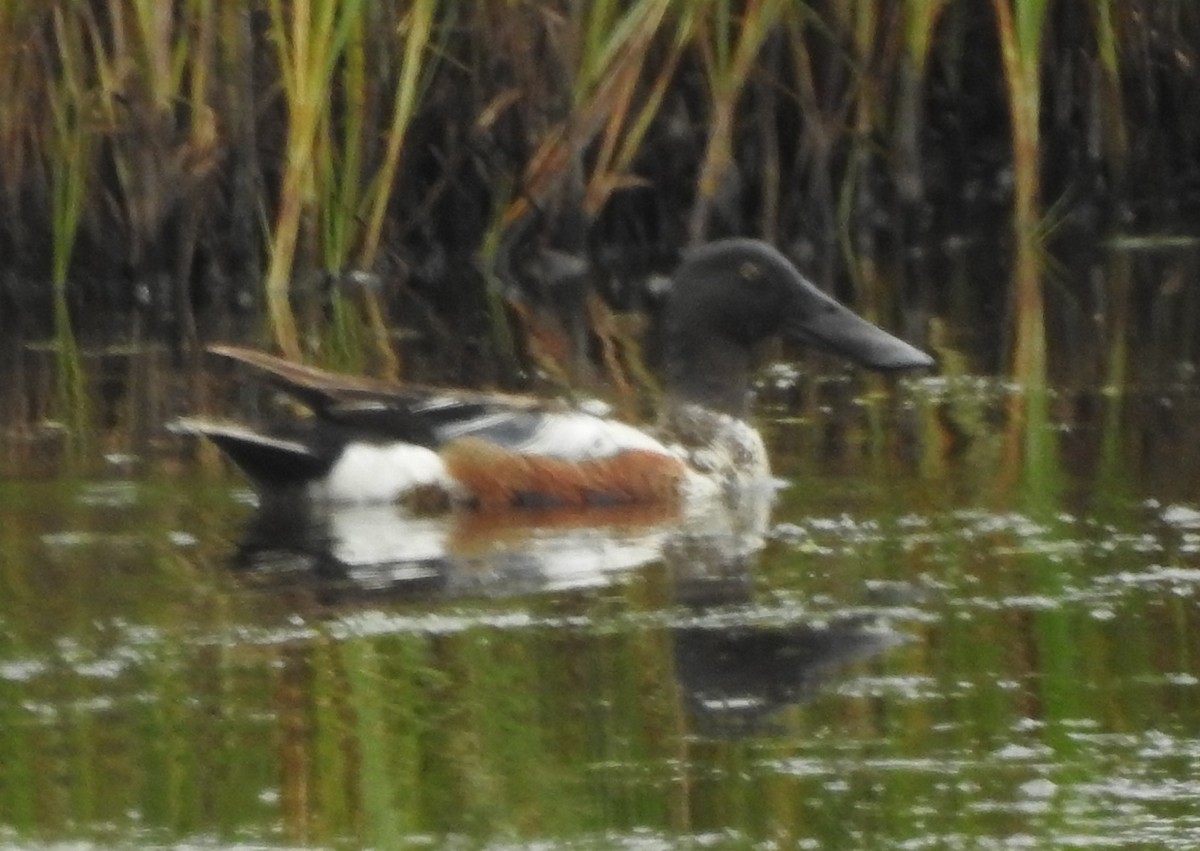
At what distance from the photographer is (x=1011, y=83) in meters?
10.3

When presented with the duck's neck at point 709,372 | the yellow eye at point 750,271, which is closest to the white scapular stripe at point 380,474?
the duck's neck at point 709,372

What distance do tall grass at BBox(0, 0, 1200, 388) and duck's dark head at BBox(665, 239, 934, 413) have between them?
1646 millimetres

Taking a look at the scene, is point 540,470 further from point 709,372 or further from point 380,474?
point 709,372

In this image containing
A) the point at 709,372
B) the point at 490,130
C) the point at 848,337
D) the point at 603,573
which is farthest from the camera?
the point at 490,130

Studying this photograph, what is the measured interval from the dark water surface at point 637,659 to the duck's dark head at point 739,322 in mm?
234

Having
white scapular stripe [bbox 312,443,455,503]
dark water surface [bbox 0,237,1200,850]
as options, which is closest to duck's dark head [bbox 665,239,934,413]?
dark water surface [bbox 0,237,1200,850]

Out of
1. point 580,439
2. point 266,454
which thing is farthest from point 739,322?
point 266,454

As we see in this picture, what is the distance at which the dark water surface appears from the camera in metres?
4.25

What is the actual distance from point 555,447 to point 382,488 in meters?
0.42

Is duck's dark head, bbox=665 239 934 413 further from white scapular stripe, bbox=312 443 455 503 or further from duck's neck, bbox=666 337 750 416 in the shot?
white scapular stripe, bbox=312 443 455 503

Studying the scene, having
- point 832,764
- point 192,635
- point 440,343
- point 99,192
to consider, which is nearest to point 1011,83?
point 440,343

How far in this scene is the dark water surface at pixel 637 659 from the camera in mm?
4250

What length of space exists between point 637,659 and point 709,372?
2.58m

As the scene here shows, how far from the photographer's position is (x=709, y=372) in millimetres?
7750
